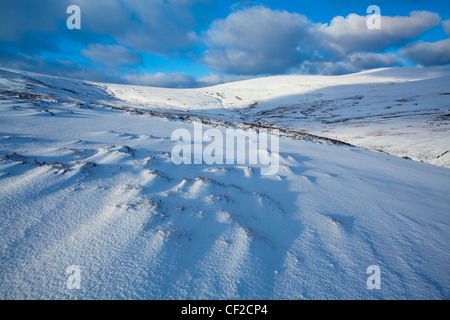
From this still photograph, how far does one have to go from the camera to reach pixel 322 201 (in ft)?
12.3

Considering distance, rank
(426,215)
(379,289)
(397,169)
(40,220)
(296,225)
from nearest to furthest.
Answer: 1. (379,289)
2. (40,220)
3. (296,225)
4. (426,215)
5. (397,169)

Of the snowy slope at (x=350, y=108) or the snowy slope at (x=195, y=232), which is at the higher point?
the snowy slope at (x=350, y=108)

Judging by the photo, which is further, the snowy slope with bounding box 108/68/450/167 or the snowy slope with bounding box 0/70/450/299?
the snowy slope with bounding box 108/68/450/167

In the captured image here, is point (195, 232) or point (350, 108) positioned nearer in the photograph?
point (195, 232)

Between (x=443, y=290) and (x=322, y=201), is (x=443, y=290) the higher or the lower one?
the lower one

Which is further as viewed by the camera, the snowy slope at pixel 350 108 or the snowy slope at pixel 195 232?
the snowy slope at pixel 350 108

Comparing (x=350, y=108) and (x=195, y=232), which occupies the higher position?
(x=350, y=108)

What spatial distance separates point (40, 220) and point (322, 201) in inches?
175

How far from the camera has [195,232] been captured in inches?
96.3

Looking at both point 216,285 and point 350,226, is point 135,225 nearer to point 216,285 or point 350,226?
point 216,285

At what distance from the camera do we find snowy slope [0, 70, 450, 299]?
1.86 metres

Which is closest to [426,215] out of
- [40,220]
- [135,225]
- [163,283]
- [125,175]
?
[163,283]

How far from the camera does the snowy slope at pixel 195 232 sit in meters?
1.86

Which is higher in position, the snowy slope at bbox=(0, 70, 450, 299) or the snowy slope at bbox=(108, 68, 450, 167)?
the snowy slope at bbox=(108, 68, 450, 167)
